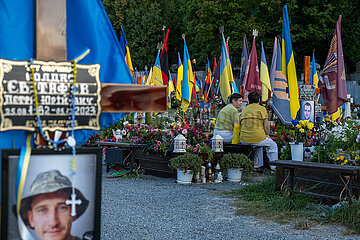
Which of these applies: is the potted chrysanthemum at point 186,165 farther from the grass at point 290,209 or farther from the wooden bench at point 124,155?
the wooden bench at point 124,155

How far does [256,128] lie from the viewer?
1009cm

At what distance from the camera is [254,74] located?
13.2m

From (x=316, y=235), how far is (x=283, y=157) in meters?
3.52

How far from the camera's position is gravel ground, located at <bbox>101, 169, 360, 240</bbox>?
5.57 m

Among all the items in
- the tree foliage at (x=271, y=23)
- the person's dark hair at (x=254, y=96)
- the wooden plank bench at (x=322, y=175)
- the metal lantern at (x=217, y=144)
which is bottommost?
the wooden plank bench at (x=322, y=175)

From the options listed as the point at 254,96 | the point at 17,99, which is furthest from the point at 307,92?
the point at 17,99

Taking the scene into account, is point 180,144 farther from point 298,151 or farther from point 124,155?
point 298,151

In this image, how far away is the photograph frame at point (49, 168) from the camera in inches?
90.0

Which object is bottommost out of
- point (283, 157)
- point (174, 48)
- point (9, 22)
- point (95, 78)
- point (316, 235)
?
point (316, 235)

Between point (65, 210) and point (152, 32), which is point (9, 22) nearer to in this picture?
point (65, 210)

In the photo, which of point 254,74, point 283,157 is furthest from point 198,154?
point 254,74

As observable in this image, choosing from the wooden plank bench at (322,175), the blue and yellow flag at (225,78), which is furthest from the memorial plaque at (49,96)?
the blue and yellow flag at (225,78)

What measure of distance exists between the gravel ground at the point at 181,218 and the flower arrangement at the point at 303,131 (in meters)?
1.41

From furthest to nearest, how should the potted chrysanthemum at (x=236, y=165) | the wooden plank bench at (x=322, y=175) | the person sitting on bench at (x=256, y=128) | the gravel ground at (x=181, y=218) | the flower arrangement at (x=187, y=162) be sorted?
the person sitting on bench at (x=256, y=128), the potted chrysanthemum at (x=236, y=165), the flower arrangement at (x=187, y=162), the wooden plank bench at (x=322, y=175), the gravel ground at (x=181, y=218)
